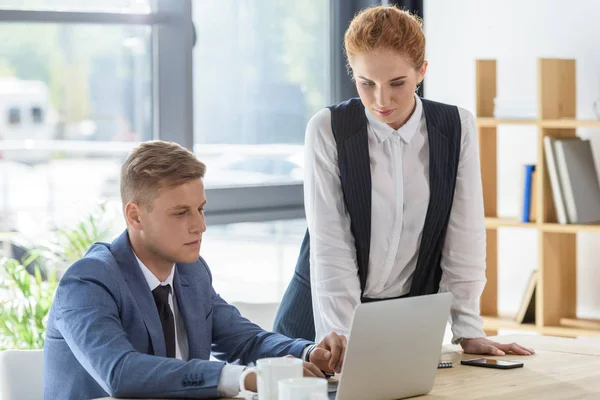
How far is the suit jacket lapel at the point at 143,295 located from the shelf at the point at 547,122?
2.18 meters

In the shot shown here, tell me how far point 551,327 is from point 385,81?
79.9 inches

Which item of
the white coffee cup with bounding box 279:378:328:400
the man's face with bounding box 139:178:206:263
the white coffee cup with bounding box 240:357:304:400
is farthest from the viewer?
the man's face with bounding box 139:178:206:263

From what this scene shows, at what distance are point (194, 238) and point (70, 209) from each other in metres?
1.99

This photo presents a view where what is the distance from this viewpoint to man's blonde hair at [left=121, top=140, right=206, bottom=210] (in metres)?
2.04

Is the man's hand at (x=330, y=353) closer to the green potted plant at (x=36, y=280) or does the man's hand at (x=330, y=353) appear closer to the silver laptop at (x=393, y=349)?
the silver laptop at (x=393, y=349)

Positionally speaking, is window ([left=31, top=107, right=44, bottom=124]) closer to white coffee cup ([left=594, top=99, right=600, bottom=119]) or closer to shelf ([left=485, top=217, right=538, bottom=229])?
shelf ([left=485, top=217, right=538, bottom=229])

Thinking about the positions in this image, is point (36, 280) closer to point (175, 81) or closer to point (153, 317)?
point (175, 81)

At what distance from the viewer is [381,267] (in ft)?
7.45

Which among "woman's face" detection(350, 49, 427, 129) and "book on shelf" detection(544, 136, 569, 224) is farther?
"book on shelf" detection(544, 136, 569, 224)

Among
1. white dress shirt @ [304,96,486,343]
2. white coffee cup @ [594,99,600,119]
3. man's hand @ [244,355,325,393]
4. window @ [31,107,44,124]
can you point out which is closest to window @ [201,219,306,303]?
window @ [31,107,44,124]

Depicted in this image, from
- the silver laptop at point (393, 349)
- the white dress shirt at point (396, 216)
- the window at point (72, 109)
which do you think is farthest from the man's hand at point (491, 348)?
the window at point (72, 109)

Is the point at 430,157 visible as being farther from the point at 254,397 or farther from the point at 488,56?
the point at 488,56

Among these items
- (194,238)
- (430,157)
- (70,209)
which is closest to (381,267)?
(430,157)

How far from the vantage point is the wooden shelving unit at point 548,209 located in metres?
3.77
